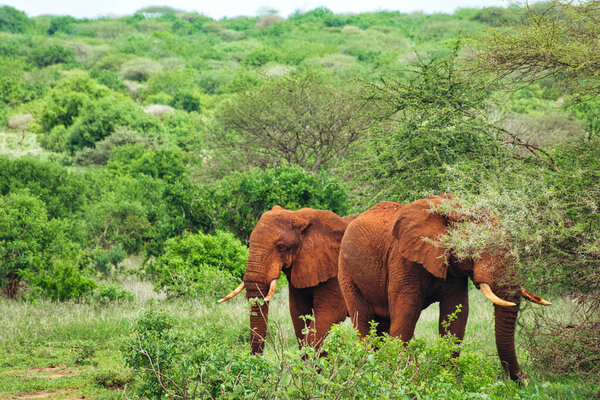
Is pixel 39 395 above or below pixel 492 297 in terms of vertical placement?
below

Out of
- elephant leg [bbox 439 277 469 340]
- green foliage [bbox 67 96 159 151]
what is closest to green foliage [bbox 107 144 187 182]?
green foliage [bbox 67 96 159 151]

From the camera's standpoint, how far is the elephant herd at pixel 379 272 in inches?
267

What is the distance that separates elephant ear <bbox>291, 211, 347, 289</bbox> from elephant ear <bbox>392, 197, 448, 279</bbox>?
5.28ft

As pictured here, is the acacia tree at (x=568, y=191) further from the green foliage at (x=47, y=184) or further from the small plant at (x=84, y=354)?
the green foliage at (x=47, y=184)

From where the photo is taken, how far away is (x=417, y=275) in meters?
7.15

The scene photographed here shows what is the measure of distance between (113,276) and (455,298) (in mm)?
10535

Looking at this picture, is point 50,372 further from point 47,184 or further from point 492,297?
point 47,184

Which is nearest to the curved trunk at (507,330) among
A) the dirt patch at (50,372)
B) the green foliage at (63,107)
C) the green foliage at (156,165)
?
the dirt patch at (50,372)

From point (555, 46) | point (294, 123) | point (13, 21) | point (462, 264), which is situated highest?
point (555, 46)

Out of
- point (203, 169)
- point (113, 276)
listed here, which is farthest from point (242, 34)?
point (113, 276)

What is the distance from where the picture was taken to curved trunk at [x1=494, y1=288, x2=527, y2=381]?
6828 mm

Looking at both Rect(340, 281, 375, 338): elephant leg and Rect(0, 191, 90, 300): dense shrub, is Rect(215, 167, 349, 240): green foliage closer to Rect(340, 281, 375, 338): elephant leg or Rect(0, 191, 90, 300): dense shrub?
Rect(0, 191, 90, 300): dense shrub

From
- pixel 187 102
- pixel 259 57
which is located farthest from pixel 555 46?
pixel 259 57

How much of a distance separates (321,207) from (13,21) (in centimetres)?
11222
